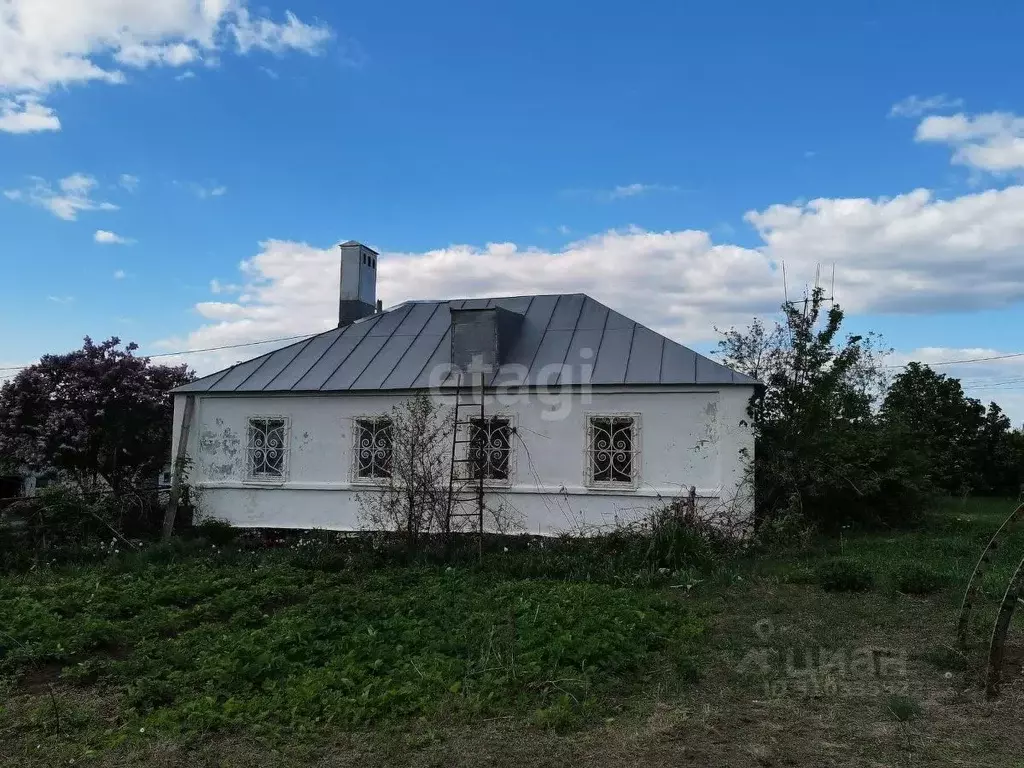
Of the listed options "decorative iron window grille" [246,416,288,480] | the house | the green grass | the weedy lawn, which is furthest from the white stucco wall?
the green grass

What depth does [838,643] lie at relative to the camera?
6.69m

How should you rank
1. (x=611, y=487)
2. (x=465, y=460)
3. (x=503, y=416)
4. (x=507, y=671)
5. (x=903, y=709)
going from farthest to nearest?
(x=503, y=416) → (x=465, y=460) → (x=611, y=487) → (x=507, y=671) → (x=903, y=709)

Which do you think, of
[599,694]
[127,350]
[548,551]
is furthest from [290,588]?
[127,350]

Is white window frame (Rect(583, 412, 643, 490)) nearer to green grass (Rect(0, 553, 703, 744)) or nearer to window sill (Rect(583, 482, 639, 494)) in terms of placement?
window sill (Rect(583, 482, 639, 494))

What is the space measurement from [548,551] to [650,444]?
2286 mm

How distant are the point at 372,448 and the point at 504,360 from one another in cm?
263

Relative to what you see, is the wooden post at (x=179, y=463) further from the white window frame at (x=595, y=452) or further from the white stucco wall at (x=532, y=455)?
the white window frame at (x=595, y=452)

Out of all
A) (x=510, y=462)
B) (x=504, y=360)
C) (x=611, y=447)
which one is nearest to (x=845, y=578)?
(x=611, y=447)

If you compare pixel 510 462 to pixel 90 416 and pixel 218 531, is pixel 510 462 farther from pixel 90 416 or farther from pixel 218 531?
pixel 90 416

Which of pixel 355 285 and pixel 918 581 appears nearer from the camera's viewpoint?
pixel 918 581

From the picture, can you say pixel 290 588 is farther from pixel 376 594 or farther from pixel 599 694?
pixel 599 694

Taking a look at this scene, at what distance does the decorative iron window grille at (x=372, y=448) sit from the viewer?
13.1 metres

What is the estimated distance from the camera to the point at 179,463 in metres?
13.6

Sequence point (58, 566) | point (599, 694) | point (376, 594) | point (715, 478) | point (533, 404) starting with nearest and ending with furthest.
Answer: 1. point (599, 694)
2. point (376, 594)
3. point (58, 566)
4. point (715, 478)
5. point (533, 404)
